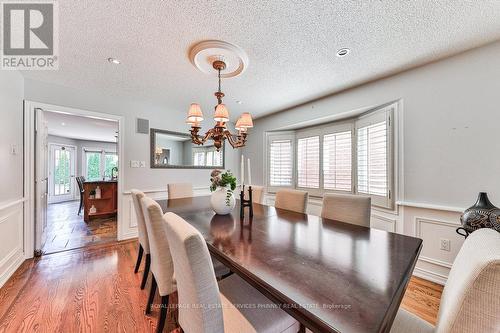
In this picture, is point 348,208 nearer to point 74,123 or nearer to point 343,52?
point 343,52

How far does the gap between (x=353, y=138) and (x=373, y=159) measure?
49 cm

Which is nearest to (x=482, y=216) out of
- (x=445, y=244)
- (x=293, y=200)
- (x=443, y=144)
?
(x=445, y=244)

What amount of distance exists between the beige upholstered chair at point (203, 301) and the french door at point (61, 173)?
8.02 meters

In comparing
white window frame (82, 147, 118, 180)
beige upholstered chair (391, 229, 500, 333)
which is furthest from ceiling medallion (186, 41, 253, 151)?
white window frame (82, 147, 118, 180)

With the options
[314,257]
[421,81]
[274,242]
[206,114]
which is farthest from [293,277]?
[206,114]

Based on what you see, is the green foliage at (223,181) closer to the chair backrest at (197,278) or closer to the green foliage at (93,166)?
the chair backrest at (197,278)

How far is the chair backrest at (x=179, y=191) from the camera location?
283cm

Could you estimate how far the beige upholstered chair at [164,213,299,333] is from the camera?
75 cm

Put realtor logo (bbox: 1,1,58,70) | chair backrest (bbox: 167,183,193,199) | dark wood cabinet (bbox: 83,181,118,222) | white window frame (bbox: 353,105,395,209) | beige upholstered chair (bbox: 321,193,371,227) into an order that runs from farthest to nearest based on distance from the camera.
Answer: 1. dark wood cabinet (bbox: 83,181,118,222)
2. chair backrest (bbox: 167,183,193,199)
3. white window frame (bbox: 353,105,395,209)
4. beige upholstered chair (bbox: 321,193,371,227)
5. realtor logo (bbox: 1,1,58,70)

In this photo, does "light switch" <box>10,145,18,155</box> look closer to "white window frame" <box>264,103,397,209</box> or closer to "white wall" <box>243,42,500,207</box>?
"white window frame" <box>264,103,397,209</box>

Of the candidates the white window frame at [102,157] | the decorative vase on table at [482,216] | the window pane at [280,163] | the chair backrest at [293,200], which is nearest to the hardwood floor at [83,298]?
the decorative vase on table at [482,216]

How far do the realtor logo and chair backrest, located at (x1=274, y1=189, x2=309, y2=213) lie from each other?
252 cm

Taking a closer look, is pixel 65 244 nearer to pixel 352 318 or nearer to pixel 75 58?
pixel 75 58

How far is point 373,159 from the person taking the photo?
2557 mm
